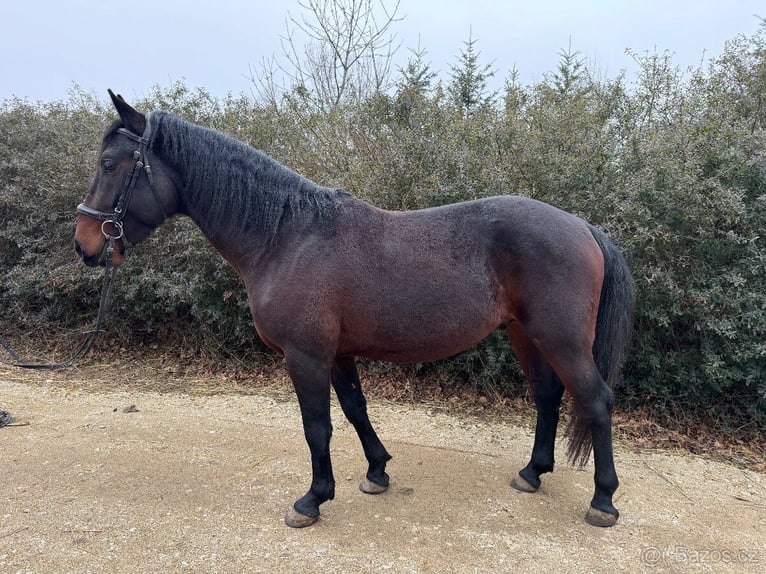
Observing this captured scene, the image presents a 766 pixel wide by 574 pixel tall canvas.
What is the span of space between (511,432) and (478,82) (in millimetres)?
8691

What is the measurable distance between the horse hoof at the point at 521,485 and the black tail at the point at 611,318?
475 millimetres

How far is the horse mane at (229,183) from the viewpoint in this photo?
241 cm

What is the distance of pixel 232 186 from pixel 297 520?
181cm

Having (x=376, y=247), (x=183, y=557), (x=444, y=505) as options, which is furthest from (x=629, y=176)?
(x=183, y=557)

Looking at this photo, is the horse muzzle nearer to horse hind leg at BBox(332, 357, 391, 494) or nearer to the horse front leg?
the horse front leg

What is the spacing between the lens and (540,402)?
9.36 ft

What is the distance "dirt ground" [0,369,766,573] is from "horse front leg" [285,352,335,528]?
89 millimetres

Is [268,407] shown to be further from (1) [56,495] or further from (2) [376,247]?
(2) [376,247]

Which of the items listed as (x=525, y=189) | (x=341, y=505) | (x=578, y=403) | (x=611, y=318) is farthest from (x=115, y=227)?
(x=525, y=189)

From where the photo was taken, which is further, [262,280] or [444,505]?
[444,505]

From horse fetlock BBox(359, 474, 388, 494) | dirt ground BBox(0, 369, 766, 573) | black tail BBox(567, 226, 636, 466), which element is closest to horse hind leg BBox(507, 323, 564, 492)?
dirt ground BBox(0, 369, 766, 573)

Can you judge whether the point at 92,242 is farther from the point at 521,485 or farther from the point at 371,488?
the point at 521,485

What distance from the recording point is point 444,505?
8.73ft

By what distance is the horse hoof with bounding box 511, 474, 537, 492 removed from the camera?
282cm
